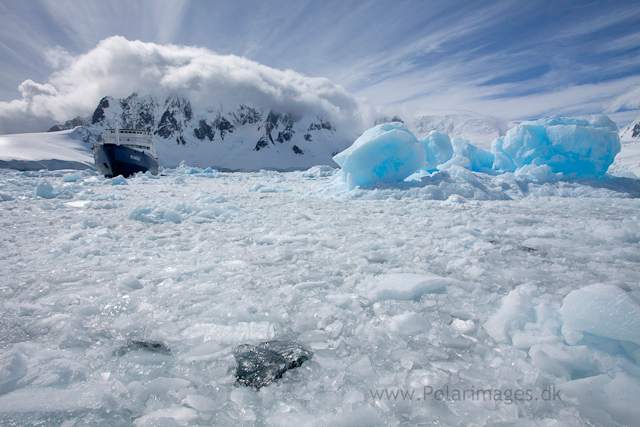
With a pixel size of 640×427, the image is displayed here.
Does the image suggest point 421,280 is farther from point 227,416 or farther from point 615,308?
point 227,416

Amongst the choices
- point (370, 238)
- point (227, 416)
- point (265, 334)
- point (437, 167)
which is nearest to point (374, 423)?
point (227, 416)

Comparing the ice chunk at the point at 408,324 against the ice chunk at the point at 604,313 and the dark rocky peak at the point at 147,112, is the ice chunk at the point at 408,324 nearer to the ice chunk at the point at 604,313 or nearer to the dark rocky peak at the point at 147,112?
the ice chunk at the point at 604,313

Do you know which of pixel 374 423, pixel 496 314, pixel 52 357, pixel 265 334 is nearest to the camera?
pixel 374 423

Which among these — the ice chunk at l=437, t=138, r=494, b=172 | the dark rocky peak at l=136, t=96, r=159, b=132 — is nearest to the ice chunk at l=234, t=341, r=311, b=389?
the ice chunk at l=437, t=138, r=494, b=172

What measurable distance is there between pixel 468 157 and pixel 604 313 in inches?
610

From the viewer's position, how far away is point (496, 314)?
1.73m

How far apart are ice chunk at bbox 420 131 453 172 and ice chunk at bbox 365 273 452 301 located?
38.1 feet

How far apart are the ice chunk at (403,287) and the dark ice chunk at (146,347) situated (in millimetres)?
1279

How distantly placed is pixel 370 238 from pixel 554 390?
2484 mm

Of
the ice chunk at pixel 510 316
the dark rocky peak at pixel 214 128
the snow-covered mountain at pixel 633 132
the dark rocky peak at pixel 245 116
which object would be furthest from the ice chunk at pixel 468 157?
the snow-covered mountain at pixel 633 132

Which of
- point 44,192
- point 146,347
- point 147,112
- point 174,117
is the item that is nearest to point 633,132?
point 146,347

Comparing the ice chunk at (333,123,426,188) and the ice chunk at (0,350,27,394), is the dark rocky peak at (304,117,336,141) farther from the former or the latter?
the ice chunk at (0,350,27,394)

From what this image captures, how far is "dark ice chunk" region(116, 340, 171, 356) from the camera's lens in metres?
1.45

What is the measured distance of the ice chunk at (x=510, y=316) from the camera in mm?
1554
